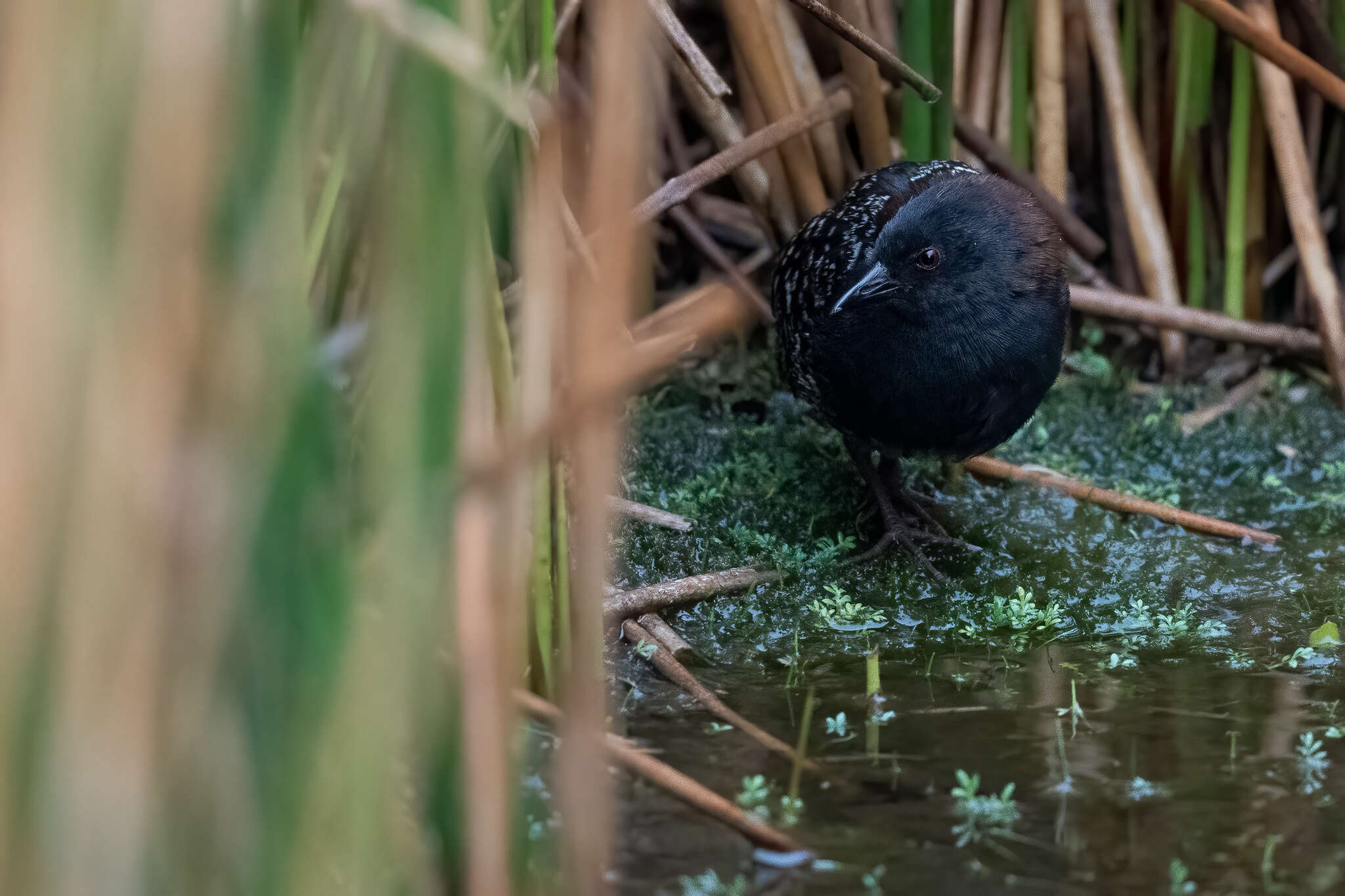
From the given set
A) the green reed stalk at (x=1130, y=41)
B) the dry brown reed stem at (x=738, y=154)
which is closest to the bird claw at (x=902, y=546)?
the dry brown reed stem at (x=738, y=154)

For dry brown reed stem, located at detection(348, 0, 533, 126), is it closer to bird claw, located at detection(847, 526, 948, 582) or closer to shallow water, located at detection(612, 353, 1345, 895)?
shallow water, located at detection(612, 353, 1345, 895)

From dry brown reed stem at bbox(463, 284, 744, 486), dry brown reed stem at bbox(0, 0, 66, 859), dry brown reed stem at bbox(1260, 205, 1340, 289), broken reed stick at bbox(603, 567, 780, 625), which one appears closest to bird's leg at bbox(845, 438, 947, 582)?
broken reed stick at bbox(603, 567, 780, 625)

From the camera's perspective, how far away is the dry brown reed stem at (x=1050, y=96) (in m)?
4.44

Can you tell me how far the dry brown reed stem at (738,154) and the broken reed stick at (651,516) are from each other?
2.46ft

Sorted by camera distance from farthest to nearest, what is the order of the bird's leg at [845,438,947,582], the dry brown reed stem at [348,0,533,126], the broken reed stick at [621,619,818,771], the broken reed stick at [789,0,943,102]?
the bird's leg at [845,438,947,582]
the broken reed stick at [789,0,943,102]
the broken reed stick at [621,619,818,771]
the dry brown reed stem at [348,0,533,126]

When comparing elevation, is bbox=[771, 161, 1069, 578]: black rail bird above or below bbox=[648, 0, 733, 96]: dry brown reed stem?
below

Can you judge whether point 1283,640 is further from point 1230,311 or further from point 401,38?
point 401,38

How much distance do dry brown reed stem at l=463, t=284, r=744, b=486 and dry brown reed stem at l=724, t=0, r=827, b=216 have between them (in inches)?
115

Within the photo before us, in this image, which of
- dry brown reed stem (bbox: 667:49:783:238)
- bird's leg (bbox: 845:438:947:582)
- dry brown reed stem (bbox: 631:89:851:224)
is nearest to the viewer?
bird's leg (bbox: 845:438:947:582)

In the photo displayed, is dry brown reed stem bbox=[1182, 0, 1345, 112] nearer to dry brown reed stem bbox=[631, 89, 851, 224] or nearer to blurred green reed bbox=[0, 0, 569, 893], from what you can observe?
dry brown reed stem bbox=[631, 89, 851, 224]

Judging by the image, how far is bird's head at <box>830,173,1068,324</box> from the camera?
345cm

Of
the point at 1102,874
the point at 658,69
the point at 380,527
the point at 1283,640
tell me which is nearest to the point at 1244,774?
the point at 1102,874

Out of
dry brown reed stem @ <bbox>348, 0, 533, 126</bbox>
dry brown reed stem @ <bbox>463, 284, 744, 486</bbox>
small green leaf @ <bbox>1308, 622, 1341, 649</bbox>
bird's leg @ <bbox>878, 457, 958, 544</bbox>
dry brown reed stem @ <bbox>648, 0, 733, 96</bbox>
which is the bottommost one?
dry brown reed stem @ <bbox>463, 284, 744, 486</bbox>

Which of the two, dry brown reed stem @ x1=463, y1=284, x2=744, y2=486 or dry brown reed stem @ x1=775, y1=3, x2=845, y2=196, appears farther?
dry brown reed stem @ x1=775, y1=3, x2=845, y2=196
